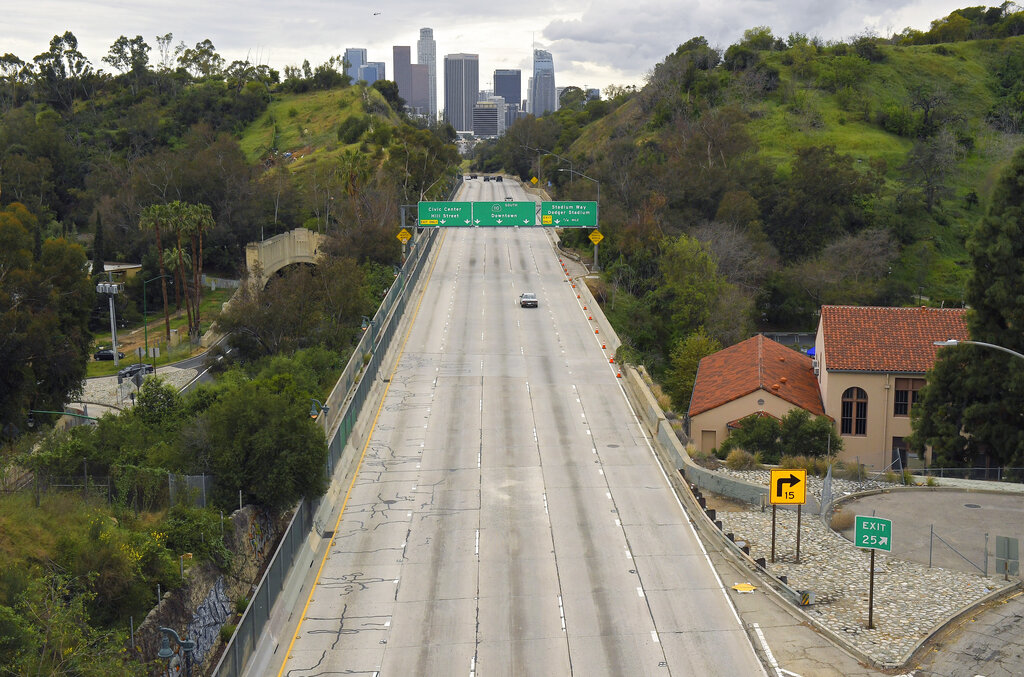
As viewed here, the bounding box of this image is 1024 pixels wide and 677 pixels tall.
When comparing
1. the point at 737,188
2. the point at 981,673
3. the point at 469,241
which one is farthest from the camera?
the point at 469,241

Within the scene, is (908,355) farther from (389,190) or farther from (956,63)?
(956,63)

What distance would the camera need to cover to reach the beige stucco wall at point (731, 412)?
144 ft

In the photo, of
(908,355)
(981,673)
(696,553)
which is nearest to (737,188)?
(908,355)

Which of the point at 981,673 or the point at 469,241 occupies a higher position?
the point at 469,241

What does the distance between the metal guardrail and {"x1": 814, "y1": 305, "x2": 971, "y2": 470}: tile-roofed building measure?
21085 millimetres

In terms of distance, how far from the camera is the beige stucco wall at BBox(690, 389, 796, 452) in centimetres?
4388

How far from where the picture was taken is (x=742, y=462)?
114ft

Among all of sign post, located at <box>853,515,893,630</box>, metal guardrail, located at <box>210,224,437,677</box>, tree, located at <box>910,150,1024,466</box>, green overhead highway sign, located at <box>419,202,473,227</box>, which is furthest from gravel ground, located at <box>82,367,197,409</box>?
sign post, located at <box>853,515,893,630</box>

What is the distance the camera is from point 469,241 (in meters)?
93.4

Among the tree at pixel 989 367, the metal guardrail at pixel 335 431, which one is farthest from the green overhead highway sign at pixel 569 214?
the tree at pixel 989 367

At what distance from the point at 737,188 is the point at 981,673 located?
6982 cm

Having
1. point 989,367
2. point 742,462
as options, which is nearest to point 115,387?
point 742,462

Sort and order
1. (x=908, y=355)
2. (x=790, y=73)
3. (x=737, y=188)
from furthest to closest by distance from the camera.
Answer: (x=790, y=73), (x=737, y=188), (x=908, y=355)

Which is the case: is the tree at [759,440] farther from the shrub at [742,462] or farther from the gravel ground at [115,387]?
the gravel ground at [115,387]
